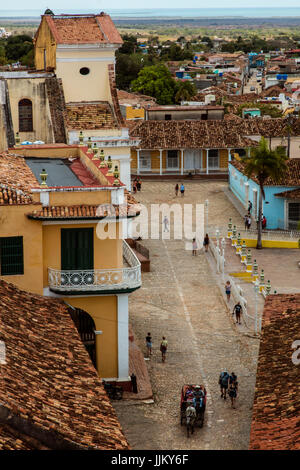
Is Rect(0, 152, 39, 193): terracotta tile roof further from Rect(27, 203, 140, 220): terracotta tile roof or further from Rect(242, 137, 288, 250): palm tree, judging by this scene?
Rect(242, 137, 288, 250): palm tree

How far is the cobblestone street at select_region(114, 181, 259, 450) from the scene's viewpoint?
72.3 feet

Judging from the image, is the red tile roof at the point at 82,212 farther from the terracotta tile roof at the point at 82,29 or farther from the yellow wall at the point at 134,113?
the yellow wall at the point at 134,113

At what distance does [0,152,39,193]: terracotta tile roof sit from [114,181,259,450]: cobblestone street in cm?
611

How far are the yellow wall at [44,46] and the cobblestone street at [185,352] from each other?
31.6 ft

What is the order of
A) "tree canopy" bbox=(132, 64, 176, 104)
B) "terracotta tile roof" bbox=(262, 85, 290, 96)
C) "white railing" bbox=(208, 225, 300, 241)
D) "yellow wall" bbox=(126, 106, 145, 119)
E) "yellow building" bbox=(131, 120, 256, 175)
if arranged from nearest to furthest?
1. "white railing" bbox=(208, 225, 300, 241)
2. "yellow building" bbox=(131, 120, 256, 175)
3. "yellow wall" bbox=(126, 106, 145, 119)
4. "tree canopy" bbox=(132, 64, 176, 104)
5. "terracotta tile roof" bbox=(262, 85, 290, 96)

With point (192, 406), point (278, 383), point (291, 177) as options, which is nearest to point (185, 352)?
point (192, 406)

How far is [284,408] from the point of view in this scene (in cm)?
1728

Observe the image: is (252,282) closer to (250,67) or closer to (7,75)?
(7,75)

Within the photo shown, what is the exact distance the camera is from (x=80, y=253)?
2388 centimetres

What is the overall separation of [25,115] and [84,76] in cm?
323

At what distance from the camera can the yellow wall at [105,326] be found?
24078 millimetres

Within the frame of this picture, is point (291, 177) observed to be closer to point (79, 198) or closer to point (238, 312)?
point (238, 312)

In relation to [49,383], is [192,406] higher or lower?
lower

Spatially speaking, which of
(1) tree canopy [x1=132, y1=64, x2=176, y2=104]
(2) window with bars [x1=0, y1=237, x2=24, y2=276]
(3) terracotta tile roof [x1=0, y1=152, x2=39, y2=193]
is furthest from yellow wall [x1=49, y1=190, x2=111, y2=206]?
(1) tree canopy [x1=132, y1=64, x2=176, y2=104]
